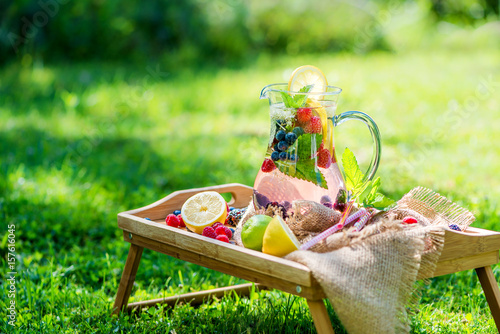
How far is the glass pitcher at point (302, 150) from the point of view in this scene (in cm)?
212

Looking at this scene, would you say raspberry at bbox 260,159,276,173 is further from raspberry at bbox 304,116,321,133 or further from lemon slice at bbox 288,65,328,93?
lemon slice at bbox 288,65,328,93

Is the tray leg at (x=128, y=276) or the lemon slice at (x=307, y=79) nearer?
the lemon slice at (x=307, y=79)

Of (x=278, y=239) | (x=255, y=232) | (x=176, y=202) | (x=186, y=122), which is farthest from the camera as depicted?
(x=186, y=122)

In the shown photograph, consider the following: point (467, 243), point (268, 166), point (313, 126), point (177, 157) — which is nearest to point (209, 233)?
point (268, 166)

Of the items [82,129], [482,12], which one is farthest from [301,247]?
[482,12]

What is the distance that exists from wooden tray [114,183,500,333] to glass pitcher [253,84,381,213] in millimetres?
320

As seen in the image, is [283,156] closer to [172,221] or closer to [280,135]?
[280,135]

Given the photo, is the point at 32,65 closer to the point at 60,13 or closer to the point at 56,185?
the point at 60,13

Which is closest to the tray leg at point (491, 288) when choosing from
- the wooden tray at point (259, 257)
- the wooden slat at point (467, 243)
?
the wooden tray at point (259, 257)

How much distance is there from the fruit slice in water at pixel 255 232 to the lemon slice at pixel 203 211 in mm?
316

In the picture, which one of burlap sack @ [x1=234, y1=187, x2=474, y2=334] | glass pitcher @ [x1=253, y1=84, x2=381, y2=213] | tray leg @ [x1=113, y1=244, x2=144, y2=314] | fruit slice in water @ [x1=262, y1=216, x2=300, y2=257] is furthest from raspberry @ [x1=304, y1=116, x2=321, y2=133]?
tray leg @ [x1=113, y1=244, x2=144, y2=314]

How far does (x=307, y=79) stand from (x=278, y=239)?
2.30 ft

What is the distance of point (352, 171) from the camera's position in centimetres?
219

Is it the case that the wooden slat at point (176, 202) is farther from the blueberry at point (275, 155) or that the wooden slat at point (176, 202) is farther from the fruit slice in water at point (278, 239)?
the fruit slice in water at point (278, 239)
